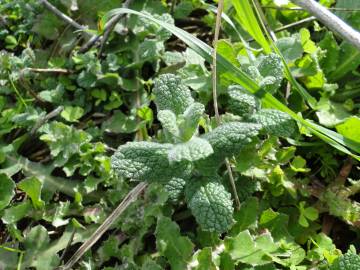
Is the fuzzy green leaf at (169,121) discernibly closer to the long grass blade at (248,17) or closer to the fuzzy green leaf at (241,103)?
the fuzzy green leaf at (241,103)

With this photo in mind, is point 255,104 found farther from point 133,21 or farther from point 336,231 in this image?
point 133,21

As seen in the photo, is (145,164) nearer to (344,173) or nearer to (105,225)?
(105,225)

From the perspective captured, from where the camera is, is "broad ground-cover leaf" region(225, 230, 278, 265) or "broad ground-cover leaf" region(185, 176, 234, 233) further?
"broad ground-cover leaf" region(225, 230, 278, 265)

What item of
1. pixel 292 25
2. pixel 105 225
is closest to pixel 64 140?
pixel 105 225

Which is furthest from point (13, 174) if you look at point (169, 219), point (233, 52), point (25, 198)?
point (233, 52)

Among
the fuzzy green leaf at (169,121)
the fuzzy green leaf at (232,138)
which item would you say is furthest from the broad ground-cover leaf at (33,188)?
the fuzzy green leaf at (232,138)

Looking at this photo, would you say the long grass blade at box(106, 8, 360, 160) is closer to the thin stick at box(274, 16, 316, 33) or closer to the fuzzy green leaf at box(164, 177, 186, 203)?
the fuzzy green leaf at box(164, 177, 186, 203)

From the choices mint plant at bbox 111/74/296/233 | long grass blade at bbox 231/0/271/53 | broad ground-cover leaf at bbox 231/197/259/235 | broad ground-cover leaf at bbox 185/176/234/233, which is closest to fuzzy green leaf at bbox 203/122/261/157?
mint plant at bbox 111/74/296/233
